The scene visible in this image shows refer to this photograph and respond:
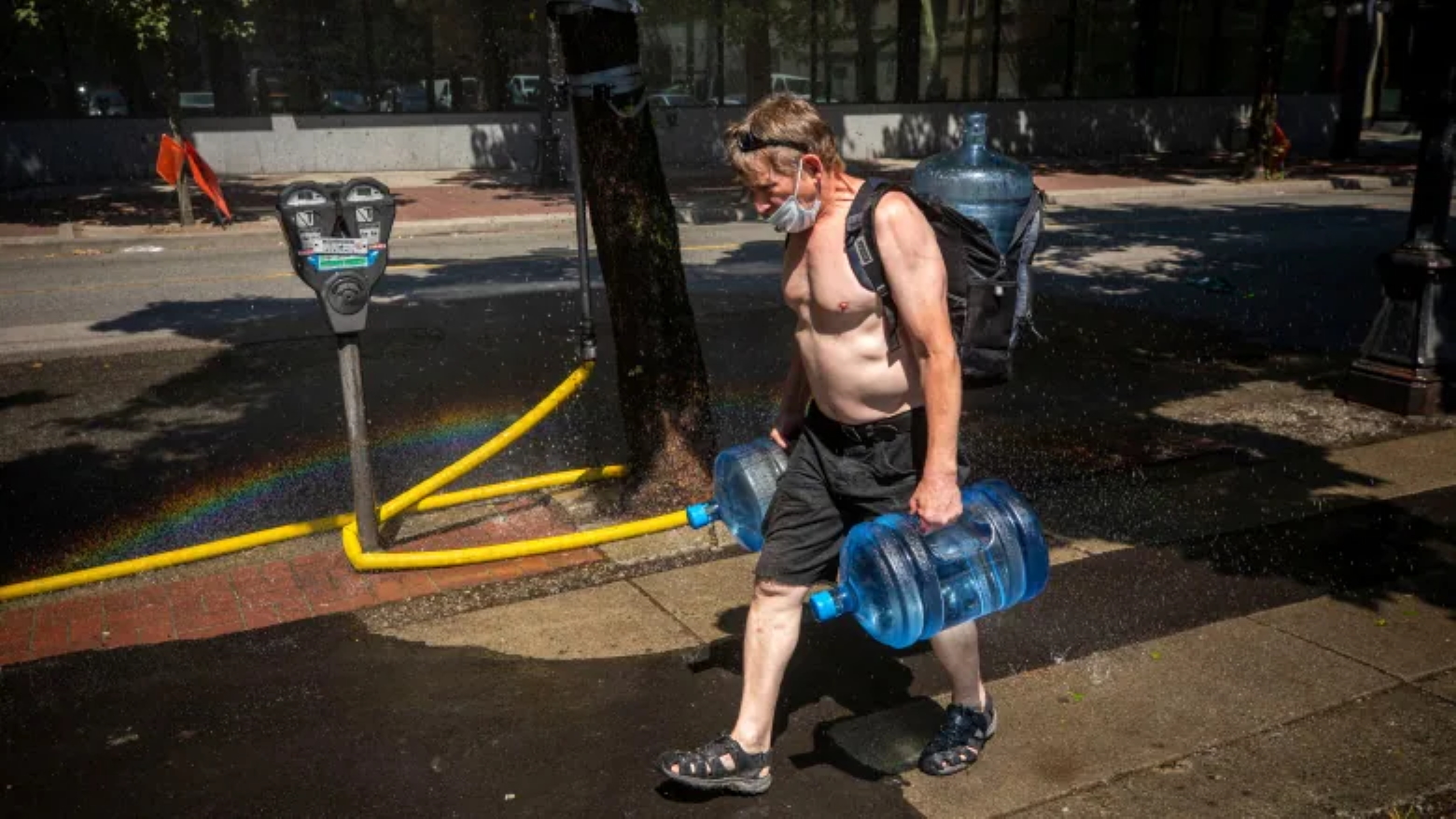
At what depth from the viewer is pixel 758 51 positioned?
81.0ft

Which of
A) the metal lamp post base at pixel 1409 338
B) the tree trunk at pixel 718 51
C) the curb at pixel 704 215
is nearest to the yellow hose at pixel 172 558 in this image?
the metal lamp post base at pixel 1409 338

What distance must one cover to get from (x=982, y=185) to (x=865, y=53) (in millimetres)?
18439

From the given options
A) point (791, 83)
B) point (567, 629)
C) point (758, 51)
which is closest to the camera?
point (567, 629)

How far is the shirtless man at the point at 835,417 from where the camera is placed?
10.5 feet

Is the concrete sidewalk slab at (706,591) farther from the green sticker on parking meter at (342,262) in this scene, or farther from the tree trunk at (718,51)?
the tree trunk at (718,51)

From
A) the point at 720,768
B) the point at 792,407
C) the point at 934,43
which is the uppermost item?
the point at 934,43

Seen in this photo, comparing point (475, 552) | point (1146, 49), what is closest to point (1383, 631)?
point (475, 552)

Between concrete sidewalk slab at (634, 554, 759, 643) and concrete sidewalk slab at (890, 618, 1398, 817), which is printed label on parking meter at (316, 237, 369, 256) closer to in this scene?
concrete sidewalk slab at (634, 554, 759, 643)

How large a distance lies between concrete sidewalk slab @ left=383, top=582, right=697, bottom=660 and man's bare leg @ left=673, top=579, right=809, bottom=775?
968mm

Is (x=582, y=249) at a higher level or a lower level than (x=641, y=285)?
higher

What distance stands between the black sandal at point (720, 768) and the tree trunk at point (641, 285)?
2387mm

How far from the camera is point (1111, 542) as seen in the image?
17.7 ft

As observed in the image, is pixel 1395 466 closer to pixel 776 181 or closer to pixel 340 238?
pixel 776 181

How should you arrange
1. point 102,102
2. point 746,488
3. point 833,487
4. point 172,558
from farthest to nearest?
1. point 102,102
2. point 172,558
3. point 746,488
4. point 833,487
